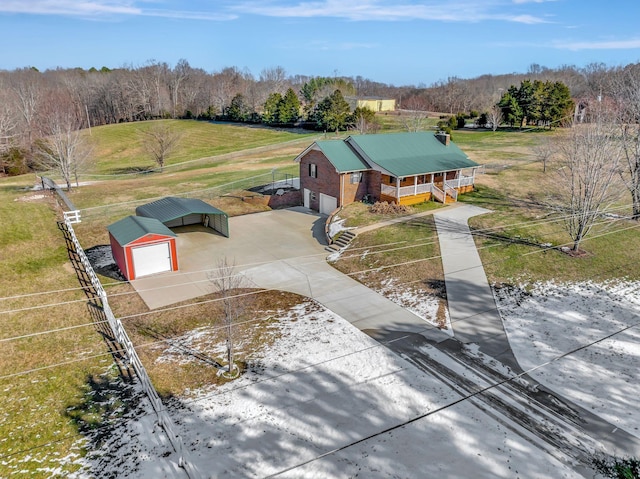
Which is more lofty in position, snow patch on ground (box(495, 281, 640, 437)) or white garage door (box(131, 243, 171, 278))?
white garage door (box(131, 243, 171, 278))

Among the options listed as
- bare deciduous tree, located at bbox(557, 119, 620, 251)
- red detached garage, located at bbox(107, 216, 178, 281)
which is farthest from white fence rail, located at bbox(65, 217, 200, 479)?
bare deciduous tree, located at bbox(557, 119, 620, 251)

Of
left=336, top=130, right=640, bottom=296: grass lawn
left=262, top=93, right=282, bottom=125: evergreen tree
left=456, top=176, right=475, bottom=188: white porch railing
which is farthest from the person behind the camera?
left=262, top=93, right=282, bottom=125: evergreen tree

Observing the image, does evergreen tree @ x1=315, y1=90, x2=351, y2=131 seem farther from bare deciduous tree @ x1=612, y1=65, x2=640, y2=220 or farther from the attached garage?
bare deciduous tree @ x1=612, y1=65, x2=640, y2=220

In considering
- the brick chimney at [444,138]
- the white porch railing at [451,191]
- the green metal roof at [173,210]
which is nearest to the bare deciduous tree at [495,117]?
the brick chimney at [444,138]

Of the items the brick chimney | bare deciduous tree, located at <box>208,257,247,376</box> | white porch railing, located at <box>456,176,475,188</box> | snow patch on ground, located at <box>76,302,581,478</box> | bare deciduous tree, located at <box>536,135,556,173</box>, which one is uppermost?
the brick chimney

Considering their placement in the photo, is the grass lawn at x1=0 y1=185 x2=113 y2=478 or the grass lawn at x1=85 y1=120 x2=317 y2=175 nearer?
the grass lawn at x1=0 y1=185 x2=113 y2=478

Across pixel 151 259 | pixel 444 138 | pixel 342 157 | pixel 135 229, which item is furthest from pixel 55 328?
pixel 444 138

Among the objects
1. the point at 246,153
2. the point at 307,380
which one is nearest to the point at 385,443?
the point at 307,380
